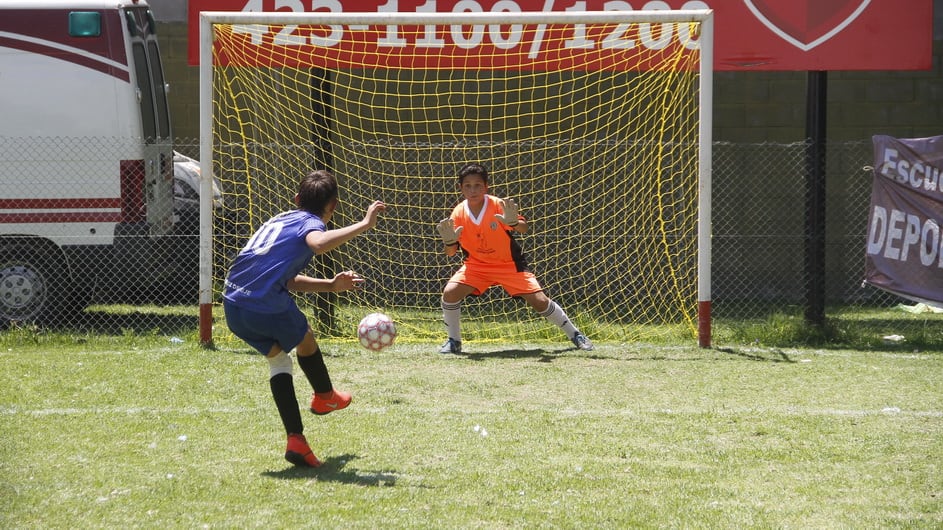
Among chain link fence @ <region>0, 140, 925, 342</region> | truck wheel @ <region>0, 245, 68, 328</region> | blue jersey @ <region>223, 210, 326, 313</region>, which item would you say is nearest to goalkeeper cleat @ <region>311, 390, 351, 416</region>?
blue jersey @ <region>223, 210, 326, 313</region>

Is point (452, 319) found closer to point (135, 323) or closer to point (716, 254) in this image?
point (135, 323)

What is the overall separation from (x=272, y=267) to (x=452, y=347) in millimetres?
3694

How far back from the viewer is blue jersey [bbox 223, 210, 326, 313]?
5.27m

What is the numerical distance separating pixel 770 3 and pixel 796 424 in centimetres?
497

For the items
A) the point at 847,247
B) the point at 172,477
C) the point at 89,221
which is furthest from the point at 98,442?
the point at 847,247

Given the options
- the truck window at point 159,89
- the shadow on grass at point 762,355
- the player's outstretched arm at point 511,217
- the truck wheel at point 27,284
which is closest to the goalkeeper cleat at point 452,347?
the player's outstretched arm at point 511,217

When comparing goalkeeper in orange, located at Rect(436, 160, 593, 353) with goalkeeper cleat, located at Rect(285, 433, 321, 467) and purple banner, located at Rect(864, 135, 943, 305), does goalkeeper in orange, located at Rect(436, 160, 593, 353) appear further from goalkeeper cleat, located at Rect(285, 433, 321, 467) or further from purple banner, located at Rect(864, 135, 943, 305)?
goalkeeper cleat, located at Rect(285, 433, 321, 467)

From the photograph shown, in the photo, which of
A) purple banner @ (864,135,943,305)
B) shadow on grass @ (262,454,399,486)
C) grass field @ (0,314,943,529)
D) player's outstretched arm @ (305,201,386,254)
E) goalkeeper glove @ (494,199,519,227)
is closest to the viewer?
grass field @ (0,314,943,529)

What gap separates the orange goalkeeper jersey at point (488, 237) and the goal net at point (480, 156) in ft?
3.53

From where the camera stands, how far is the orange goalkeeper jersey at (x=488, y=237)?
8734 mm

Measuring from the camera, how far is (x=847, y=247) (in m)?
13.1

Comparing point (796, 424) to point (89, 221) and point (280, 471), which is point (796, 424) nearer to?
point (280, 471)

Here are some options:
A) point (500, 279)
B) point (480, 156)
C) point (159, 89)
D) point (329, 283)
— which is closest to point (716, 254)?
point (480, 156)

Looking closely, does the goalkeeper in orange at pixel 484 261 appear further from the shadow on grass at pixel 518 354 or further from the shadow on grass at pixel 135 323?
the shadow on grass at pixel 135 323
